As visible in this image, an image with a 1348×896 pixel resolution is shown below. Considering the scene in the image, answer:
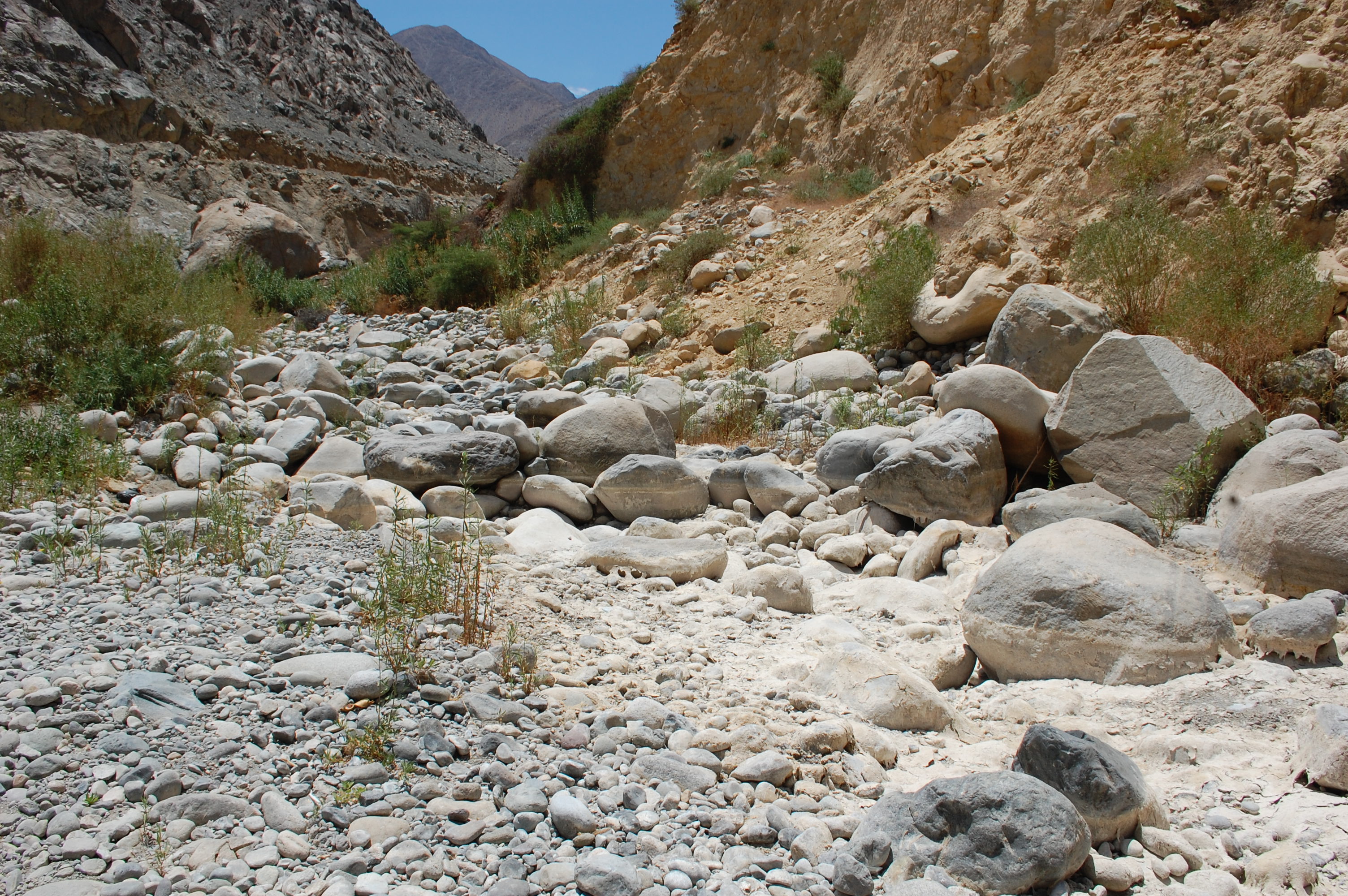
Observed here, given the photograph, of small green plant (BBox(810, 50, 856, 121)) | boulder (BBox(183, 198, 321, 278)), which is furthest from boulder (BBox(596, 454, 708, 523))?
boulder (BBox(183, 198, 321, 278))

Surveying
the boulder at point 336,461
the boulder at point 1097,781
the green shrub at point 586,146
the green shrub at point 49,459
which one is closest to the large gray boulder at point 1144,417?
the boulder at point 1097,781

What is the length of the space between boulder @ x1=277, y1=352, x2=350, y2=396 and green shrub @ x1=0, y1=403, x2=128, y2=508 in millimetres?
2124

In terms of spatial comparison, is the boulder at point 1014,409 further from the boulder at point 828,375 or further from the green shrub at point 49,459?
the green shrub at point 49,459

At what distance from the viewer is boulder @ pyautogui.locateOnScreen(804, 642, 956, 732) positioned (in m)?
2.67

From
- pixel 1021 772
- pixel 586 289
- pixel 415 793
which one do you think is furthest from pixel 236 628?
pixel 586 289

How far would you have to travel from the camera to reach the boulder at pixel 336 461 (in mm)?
5438

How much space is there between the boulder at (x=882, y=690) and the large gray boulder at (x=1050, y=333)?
363cm

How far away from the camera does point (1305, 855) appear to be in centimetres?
185

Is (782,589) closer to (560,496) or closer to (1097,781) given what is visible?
(1097,781)

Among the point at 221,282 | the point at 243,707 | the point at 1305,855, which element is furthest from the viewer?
the point at 221,282

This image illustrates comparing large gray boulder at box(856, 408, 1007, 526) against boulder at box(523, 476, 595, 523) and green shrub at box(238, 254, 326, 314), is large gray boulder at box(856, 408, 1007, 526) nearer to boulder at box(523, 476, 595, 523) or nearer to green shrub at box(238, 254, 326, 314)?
boulder at box(523, 476, 595, 523)

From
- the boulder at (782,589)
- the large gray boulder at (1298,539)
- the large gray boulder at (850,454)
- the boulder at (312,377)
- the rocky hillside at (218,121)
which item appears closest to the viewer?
the large gray boulder at (1298,539)

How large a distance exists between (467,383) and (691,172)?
8134 millimetres

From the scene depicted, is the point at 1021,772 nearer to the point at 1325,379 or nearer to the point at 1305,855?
the point at 1305,855
